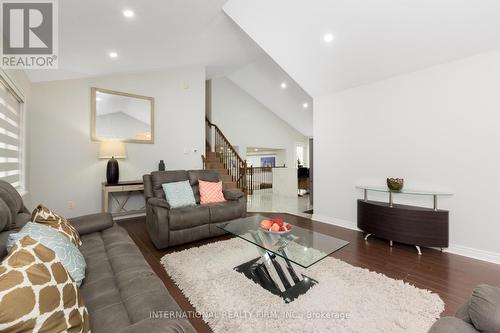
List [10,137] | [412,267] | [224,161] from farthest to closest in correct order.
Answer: [224,161], [10,137], [412,267]

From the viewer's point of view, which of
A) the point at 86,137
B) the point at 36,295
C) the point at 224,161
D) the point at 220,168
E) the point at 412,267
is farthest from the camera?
the point at 224,161

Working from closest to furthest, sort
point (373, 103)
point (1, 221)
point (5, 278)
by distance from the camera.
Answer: point (5, 278) < point (1, 221) < point (373, 103)

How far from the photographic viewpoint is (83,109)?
4.11m

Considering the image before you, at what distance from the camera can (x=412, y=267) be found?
96.5 inches

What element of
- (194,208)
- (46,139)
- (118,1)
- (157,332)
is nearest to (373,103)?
(194,208)

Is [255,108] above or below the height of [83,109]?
above

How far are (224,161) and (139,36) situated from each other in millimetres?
3838

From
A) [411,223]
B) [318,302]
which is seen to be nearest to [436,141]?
[411,223]

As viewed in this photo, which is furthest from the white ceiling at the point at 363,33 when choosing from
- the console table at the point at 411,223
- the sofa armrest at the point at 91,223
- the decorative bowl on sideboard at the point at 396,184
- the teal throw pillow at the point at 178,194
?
the sofa armrest at the point at 91,223

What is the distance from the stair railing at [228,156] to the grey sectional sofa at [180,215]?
2241 millimetres

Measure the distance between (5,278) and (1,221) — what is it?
888mm

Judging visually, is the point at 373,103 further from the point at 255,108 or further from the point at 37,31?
the point at 255,108

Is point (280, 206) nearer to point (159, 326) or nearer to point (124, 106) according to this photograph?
point (124, 106)

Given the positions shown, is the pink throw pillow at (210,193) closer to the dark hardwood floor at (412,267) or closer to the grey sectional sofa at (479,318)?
the dark hardwood floor at (412,267)
